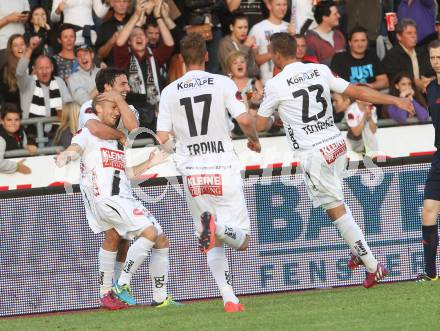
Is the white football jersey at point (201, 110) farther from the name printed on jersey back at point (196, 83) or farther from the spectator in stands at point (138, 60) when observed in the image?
the spectator in stands at point (138, 60)

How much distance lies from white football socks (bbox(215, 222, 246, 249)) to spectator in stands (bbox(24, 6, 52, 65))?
7144 millimetres

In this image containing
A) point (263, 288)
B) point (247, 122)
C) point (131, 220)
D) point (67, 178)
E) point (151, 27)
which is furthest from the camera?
point (151, 27)

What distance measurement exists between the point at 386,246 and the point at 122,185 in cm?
334

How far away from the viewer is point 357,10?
727 inches

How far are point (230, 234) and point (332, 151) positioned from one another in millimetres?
1738

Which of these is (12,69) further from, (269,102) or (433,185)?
(433,185)

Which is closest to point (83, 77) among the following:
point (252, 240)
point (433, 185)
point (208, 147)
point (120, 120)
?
point (252, 240)

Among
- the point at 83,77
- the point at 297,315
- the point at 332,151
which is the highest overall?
the point at 83,77

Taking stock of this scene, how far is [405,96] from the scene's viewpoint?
16.6 metres

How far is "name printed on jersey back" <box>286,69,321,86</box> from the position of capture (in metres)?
11.7

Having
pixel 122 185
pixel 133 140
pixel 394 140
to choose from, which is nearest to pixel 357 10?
pixel 394 140

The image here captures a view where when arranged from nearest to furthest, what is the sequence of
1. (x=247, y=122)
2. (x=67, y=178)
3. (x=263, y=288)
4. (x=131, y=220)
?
(x=247, y=122)
(x=131, y=220)
(x=263, y=288)
(x=67, y=178)

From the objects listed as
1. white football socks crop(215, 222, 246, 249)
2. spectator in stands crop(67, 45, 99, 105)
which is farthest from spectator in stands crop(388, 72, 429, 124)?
white football socks crop(215, 222, 246, 249)

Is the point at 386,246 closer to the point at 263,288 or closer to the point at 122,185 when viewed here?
the point at 263,288
